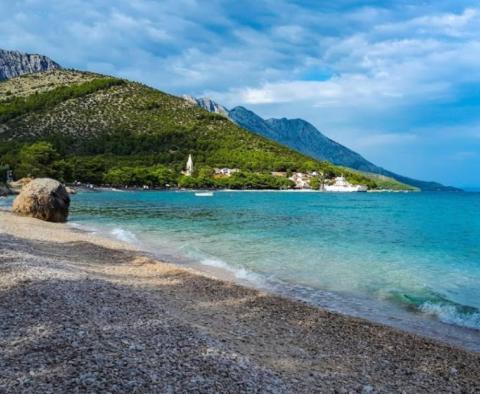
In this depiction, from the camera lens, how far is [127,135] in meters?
156

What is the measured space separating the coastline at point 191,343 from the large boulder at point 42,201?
19.3 m

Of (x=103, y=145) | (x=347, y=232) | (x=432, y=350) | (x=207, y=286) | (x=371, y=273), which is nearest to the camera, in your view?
(x=432, y=350)

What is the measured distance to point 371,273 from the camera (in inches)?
731

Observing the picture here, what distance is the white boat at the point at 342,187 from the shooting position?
177 m

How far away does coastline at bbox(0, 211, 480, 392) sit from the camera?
19.7 ft

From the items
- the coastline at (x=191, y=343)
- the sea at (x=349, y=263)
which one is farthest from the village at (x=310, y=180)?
the coastline at (x=191, y=343)

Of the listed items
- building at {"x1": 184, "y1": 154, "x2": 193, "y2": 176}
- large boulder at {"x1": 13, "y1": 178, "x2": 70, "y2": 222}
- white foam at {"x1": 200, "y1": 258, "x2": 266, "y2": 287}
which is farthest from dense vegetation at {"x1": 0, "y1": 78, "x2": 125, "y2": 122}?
white foam at {"x1": 200, "y1": 258, "x2": 266, "y2": 287}

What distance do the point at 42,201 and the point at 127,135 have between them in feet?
424

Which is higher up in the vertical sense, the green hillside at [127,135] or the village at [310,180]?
the green hillside at [127,135]

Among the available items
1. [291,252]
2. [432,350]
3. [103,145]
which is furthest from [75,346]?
[103,145]

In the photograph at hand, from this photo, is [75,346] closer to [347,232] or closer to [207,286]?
[207,286]

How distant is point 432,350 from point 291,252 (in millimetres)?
14165

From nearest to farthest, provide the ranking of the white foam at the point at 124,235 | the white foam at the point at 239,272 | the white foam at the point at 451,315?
the white foam at the point at 451,315 < the white foam at the point at 239,272 < the white foam at the point at 124,235

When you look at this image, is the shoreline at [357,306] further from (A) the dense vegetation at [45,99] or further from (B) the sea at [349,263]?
(A) the dense vegetation at [45,99]
